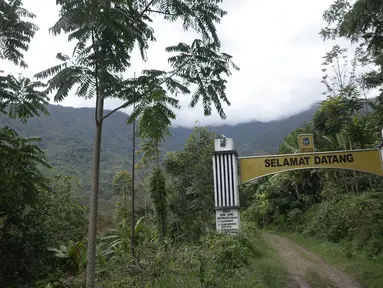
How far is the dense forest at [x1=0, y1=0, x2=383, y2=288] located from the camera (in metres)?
4.84

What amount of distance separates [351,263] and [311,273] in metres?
1.29

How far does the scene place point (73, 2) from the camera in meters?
4.04

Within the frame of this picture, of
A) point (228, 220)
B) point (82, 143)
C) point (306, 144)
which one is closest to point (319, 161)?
point (306, 144)

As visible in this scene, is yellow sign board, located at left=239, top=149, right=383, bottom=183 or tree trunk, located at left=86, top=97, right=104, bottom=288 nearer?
tree trunk, located at left=86, top=97, right=104, bottom=288

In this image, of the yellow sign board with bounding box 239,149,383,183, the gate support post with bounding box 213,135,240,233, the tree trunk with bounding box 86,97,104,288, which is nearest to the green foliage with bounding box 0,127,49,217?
the tree trunk with bounding box 86,97,104,288

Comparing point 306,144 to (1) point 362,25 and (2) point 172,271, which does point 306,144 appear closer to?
(1) point 362,25

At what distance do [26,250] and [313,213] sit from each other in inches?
510

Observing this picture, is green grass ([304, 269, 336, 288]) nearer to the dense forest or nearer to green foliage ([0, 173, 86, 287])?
the dense forest

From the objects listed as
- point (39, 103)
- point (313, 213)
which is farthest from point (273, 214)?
point (39, 103)

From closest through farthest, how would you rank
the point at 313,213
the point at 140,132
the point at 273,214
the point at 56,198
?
1. the point at 140,132
2. the point at 56,198
3. the point at 313,213
4. the point at 273,214

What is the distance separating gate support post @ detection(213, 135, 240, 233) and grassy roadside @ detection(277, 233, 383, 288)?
3.02 metres

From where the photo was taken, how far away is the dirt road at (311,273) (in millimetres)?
7855

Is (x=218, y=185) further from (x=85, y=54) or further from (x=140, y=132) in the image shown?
(x=85, y=54)

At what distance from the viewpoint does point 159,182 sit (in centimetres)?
1507
